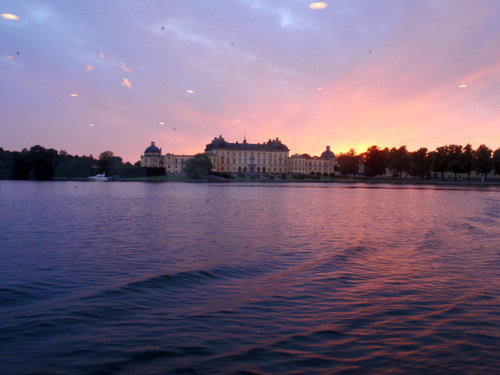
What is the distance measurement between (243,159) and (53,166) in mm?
69548

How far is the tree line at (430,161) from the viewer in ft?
295

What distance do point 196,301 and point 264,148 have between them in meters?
144

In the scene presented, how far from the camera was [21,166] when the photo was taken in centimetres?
8525

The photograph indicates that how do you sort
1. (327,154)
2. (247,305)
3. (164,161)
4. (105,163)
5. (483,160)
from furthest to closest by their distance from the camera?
(327,154) → (164,161) → (105,163) → (483,160) → (247,305)

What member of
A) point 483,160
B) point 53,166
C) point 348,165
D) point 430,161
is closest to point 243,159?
point 348,165

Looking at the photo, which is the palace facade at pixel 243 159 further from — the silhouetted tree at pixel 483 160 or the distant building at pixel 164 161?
the silhouetted tree at pixel 483 160

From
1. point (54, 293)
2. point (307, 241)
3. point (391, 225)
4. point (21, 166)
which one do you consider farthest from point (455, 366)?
point (21, 166)

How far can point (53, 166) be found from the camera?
92.2 metres

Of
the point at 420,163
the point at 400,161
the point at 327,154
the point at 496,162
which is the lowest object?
the point at 496,162

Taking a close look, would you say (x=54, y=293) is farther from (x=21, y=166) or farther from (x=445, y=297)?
(x=21, y=166)

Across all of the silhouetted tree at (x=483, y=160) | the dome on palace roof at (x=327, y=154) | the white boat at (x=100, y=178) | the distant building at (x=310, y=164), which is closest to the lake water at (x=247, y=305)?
the white boat at (x=100, y=178)

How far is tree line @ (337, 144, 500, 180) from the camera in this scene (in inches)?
3536

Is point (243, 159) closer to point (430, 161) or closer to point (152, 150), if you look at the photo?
point (152, 150)

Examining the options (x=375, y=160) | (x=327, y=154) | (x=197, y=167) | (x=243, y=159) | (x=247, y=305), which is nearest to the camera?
(x=247, y=305)
